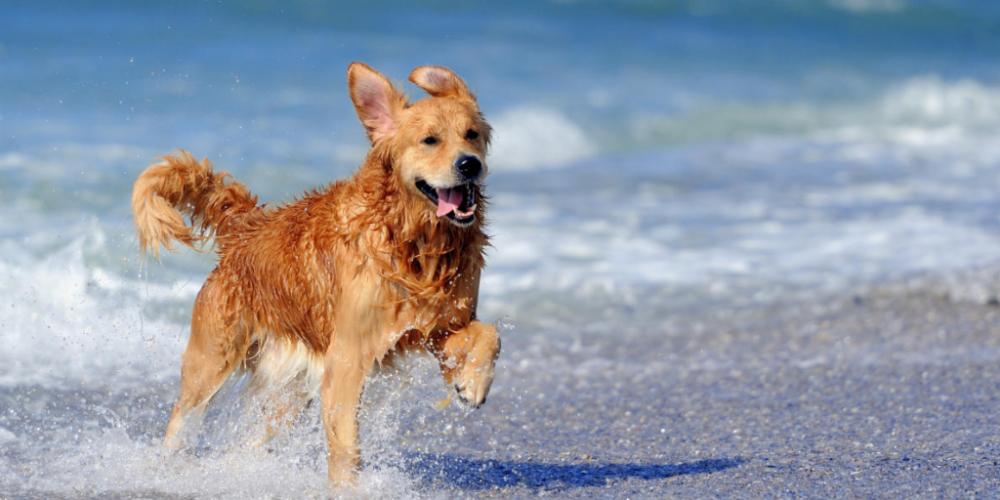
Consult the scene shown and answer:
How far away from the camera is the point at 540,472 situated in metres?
4.76

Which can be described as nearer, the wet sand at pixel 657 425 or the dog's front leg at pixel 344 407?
the dog's front leg at pixel 344 407

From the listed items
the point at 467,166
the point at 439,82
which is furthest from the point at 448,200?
the point at 439,82

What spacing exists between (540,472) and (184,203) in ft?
6.73

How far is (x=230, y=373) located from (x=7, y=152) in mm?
7285

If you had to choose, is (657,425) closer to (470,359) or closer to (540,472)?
(540,472)

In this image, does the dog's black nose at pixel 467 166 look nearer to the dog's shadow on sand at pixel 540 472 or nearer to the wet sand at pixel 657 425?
the wet sand at pixel 657 425

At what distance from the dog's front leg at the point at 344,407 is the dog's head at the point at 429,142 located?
0.63 m

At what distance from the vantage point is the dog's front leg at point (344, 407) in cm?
Result: 427

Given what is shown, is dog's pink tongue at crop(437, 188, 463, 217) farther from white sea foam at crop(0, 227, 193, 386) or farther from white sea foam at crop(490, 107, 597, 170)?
white sea foam at crop(490, 107, 597, 170)

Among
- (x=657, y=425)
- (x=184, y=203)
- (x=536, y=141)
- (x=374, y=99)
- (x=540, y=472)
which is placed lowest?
(x=540, y=472)

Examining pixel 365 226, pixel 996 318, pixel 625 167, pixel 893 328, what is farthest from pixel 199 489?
pixel 625 167

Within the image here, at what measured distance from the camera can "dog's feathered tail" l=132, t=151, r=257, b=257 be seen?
5059mm

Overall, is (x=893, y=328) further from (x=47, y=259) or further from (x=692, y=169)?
(x=692, y=169)

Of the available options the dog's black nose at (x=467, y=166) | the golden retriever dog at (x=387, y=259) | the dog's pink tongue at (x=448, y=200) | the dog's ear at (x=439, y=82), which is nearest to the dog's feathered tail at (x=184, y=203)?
the golden retriever dog at (x=387, y=259)
